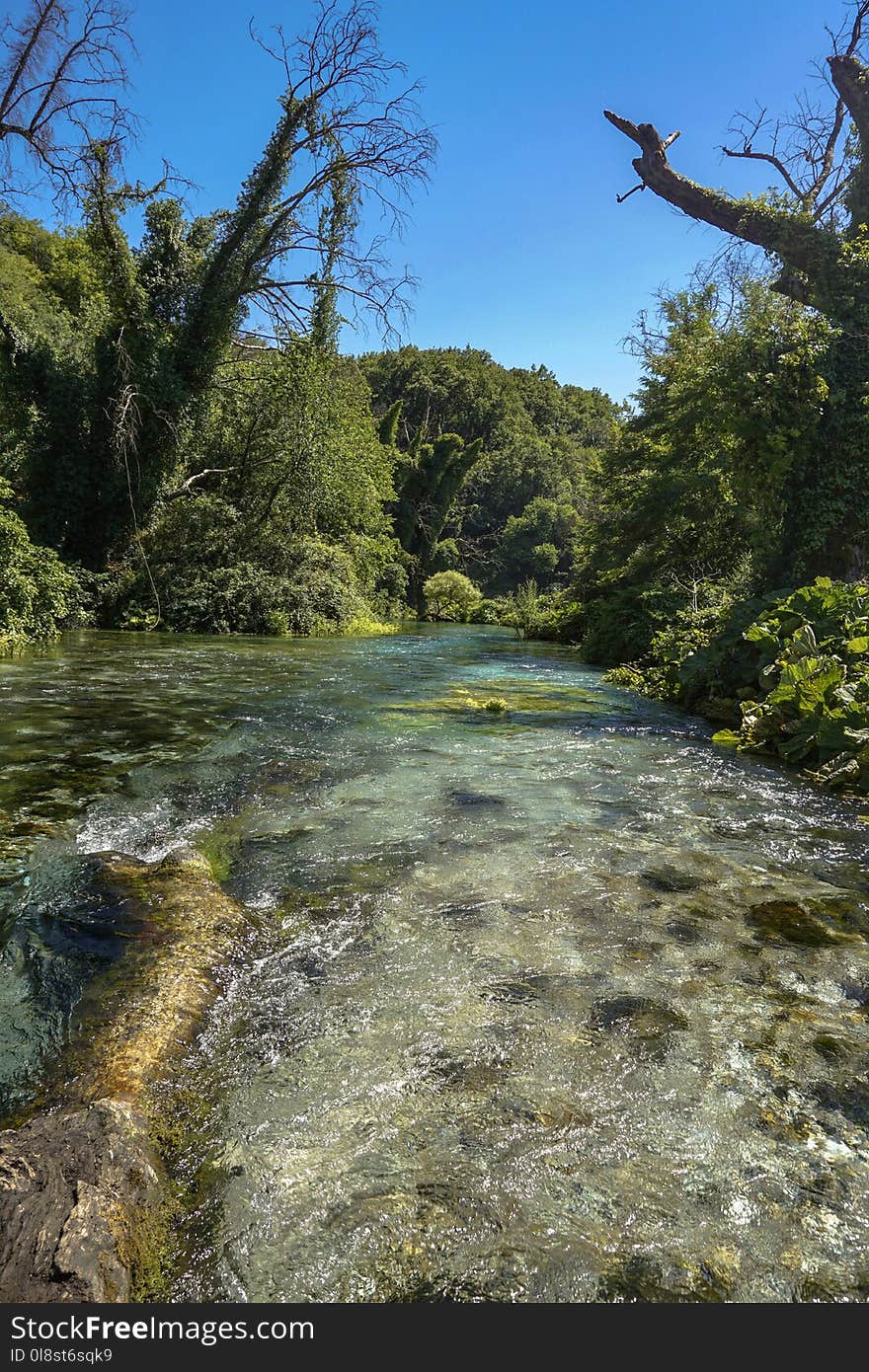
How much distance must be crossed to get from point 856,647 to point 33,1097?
6.74m

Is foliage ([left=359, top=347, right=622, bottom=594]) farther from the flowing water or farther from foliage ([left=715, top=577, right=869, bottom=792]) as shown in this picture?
the flowing water

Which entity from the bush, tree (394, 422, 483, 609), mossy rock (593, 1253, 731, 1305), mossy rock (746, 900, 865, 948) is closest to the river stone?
mossy rock (593, 1253, 731, 1305)

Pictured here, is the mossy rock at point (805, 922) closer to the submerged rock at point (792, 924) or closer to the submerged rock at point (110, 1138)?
the submerged rock at point (792, 924)

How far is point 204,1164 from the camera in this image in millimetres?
1808

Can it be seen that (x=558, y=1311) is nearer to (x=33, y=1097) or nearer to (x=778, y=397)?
(x=33, y=1097)

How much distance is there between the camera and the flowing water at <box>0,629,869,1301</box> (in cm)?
162

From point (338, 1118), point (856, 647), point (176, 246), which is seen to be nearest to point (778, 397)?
point (856, 647)

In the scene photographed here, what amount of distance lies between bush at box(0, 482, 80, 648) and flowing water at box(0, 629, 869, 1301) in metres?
6.77

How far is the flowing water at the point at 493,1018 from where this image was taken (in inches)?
63.7

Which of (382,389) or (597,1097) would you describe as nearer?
(597,1097)

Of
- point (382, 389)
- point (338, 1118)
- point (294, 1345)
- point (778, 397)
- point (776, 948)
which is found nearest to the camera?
point (294, 1345)

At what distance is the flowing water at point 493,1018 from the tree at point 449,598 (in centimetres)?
3170

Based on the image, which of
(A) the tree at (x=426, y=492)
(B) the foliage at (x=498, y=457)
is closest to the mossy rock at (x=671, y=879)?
(A) the tree at (x=426, y=492)

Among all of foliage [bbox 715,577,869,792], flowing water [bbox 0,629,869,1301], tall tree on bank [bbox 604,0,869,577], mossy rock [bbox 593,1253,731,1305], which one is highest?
tall tree on bank [bbox 604,0,869,577]
